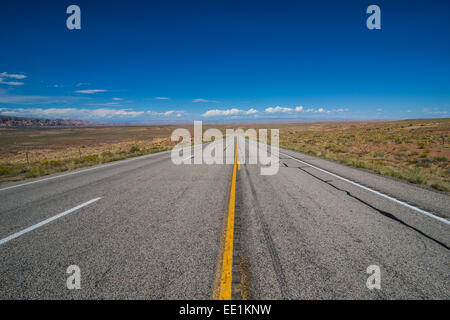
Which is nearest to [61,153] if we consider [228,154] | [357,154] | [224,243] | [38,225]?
[228,154]

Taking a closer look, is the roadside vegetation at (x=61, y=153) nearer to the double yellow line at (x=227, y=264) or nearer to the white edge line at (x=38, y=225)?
the white edge line at (x=38, y=225)

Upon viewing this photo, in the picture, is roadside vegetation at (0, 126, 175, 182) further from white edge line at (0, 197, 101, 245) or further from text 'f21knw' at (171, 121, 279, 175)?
white edge line at (0, 197, 101, 245)

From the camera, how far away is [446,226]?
3.85m

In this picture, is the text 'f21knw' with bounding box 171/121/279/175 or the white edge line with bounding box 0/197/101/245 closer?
the white edge line with bounding box 0/197/101/245

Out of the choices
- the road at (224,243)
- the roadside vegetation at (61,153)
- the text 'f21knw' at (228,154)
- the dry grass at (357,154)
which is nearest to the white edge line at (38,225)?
the road at (224,243)

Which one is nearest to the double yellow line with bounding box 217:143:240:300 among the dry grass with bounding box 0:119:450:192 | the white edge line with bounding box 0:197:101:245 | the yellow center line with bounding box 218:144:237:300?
the yellow center line with bounding box 218:144:237:300

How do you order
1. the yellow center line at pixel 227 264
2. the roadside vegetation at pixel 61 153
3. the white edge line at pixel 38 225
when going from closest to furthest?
the yellow center line at pixel 227 264 < the white edge line at pixel 38 225 < the roadside vegetation at pixel 61 153

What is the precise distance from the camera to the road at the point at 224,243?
2307 mm

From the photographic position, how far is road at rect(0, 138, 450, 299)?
7.57 feet

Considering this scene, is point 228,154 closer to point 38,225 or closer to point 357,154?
point 357,154

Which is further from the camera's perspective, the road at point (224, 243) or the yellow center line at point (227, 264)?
the road at point (224, 243)
